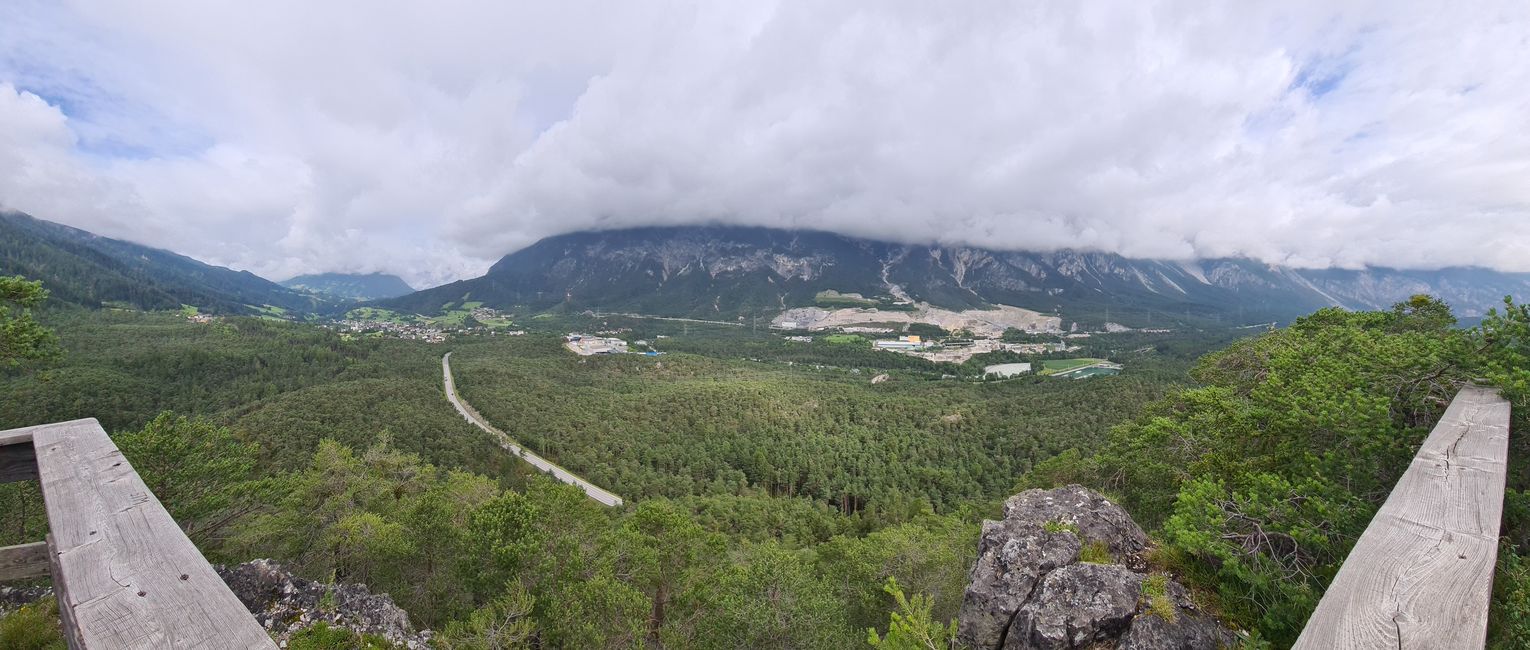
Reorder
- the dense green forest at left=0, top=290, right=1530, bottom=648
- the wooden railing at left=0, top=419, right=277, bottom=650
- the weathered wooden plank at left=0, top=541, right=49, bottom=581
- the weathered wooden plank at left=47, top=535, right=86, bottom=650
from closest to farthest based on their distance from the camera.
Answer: the weathered wooden plank at left=47, top=535, right=86, bottom=650, the wooden railing at left=0, top=419, right=277, bottom=650, the weathered wooden plank at left=0, top=541, right=49, bottom=581, the dense green forest at left=0, top=290, right=1530, bottom=648

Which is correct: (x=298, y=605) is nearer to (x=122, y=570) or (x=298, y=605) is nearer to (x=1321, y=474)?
(x=122, y=570)

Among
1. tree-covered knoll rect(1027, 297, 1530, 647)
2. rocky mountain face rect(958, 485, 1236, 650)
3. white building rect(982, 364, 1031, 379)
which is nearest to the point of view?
tree-covered knoll rect(1027, 297, 1530, 647)

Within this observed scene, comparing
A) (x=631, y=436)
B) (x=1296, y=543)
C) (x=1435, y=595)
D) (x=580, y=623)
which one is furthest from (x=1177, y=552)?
(x=631, y=436)

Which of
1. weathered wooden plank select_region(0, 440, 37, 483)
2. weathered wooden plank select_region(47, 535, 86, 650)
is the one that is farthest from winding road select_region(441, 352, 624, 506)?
weathered wooden plank select_region(47, 535, 86, 650)

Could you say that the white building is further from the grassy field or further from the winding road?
the winding road

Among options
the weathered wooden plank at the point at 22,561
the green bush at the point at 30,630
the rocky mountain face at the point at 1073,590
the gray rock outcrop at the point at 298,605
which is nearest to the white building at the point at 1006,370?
the rocky mountain face at the point at 1073,590

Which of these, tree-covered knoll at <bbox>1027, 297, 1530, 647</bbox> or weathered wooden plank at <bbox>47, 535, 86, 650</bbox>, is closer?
weathered wooden plank at <bbox>47, 535, 86, 650</bbox>

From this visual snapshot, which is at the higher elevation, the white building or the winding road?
the winding road

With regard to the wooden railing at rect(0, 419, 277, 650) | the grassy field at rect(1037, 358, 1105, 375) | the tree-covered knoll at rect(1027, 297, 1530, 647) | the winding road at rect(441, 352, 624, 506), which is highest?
the wooden railing at rect(0, 419, 277, 650)
